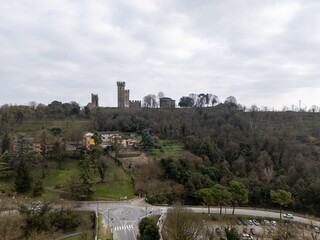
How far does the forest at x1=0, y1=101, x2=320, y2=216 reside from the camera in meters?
33.0

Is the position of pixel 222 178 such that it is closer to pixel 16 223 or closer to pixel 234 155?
pixel 234 155

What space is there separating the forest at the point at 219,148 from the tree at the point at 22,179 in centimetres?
912

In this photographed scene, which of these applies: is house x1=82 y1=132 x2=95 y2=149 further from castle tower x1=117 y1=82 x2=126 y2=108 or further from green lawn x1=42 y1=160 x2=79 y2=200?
castle tower x1=117 y1=82 x2=126 y2=108

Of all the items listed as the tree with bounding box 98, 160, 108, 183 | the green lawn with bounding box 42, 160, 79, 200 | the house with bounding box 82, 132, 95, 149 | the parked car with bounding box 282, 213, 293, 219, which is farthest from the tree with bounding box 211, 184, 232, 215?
the house with bounding box 82, 132, 95, 149

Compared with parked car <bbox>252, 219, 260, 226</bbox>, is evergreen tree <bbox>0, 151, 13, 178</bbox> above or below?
above

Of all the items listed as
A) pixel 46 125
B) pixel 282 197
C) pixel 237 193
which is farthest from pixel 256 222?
pixel 46 125

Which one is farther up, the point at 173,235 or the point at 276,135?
the point at 276,135

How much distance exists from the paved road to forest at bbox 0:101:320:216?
6.72ft

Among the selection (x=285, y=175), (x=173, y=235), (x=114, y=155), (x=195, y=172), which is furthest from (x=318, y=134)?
(x=173, y=235)

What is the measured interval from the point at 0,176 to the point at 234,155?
102ft

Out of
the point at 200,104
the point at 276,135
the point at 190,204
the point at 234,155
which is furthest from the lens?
the point at 200,104

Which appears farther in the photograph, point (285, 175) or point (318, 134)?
point (318, 134)

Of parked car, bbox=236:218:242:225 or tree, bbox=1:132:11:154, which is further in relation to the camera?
tree, bbox=1:132:11:154

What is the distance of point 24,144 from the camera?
38.5m
